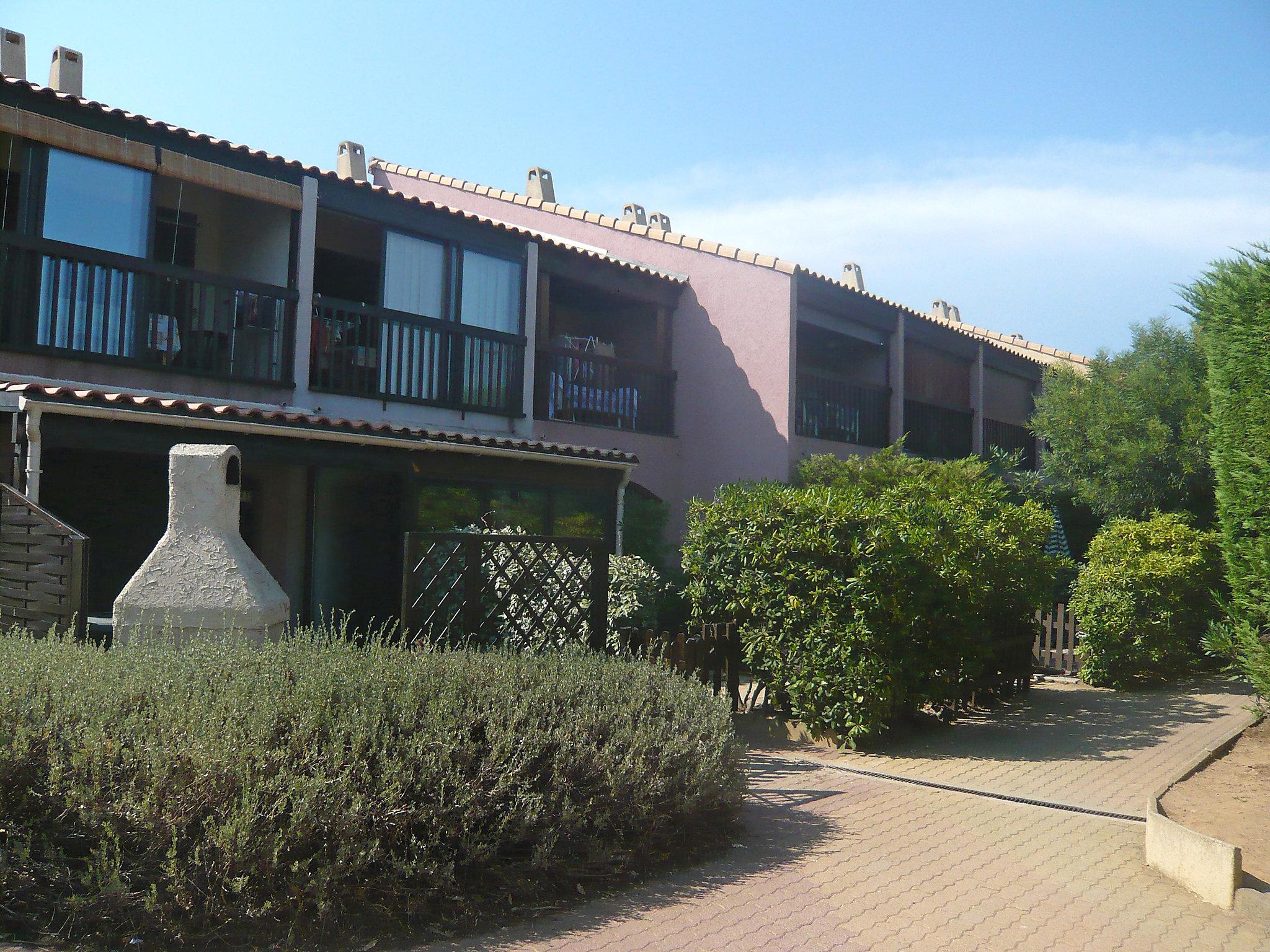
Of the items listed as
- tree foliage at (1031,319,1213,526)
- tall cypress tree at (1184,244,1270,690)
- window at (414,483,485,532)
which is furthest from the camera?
tree foliage at (1031,319,1213,526)

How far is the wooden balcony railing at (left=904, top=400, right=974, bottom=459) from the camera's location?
19.5m

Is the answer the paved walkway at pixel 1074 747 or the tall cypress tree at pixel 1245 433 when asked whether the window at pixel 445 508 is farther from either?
the tall cypress tree at pixel 1245 433

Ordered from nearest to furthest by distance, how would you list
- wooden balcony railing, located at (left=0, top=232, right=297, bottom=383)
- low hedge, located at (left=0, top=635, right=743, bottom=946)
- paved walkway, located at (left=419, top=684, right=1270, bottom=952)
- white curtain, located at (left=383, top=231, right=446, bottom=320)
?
low hedge, located at (left=0, top=635, right=743, bottom=946) → paved walkway, located at (left=419, top=684, right=1270, bottom=952) → wooden balcony railing, located at (left=0, top=232, right=297, bottom=383) → white curtain, located at (left=383, top=231, right=446, bottom=320)

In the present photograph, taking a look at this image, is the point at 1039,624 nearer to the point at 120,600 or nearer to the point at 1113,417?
the point at 1113,417

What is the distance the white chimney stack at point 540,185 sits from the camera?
19.6m

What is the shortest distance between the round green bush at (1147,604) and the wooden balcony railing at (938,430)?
6.58 metres

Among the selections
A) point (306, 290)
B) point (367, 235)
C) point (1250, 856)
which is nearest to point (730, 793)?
point (1250, 856)

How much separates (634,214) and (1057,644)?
450 inches

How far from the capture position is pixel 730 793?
18.6 feet

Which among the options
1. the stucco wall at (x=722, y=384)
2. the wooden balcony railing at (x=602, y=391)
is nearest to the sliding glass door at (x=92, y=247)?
the wooden balcony railing at (x=602, y=391)

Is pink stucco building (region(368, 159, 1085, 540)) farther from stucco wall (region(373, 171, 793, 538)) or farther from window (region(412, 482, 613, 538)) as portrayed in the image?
window (region(412, 482, 613, 538))

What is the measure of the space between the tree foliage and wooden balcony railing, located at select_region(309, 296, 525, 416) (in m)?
8.29

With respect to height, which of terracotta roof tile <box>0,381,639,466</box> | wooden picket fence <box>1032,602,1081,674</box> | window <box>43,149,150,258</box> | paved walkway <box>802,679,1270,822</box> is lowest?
paved walkway <box>802,679,1270,822</box>

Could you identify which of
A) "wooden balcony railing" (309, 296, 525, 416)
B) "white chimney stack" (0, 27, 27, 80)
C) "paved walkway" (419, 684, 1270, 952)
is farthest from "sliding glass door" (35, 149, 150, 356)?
"paved walkway" (419, 684, 1270, 952)
